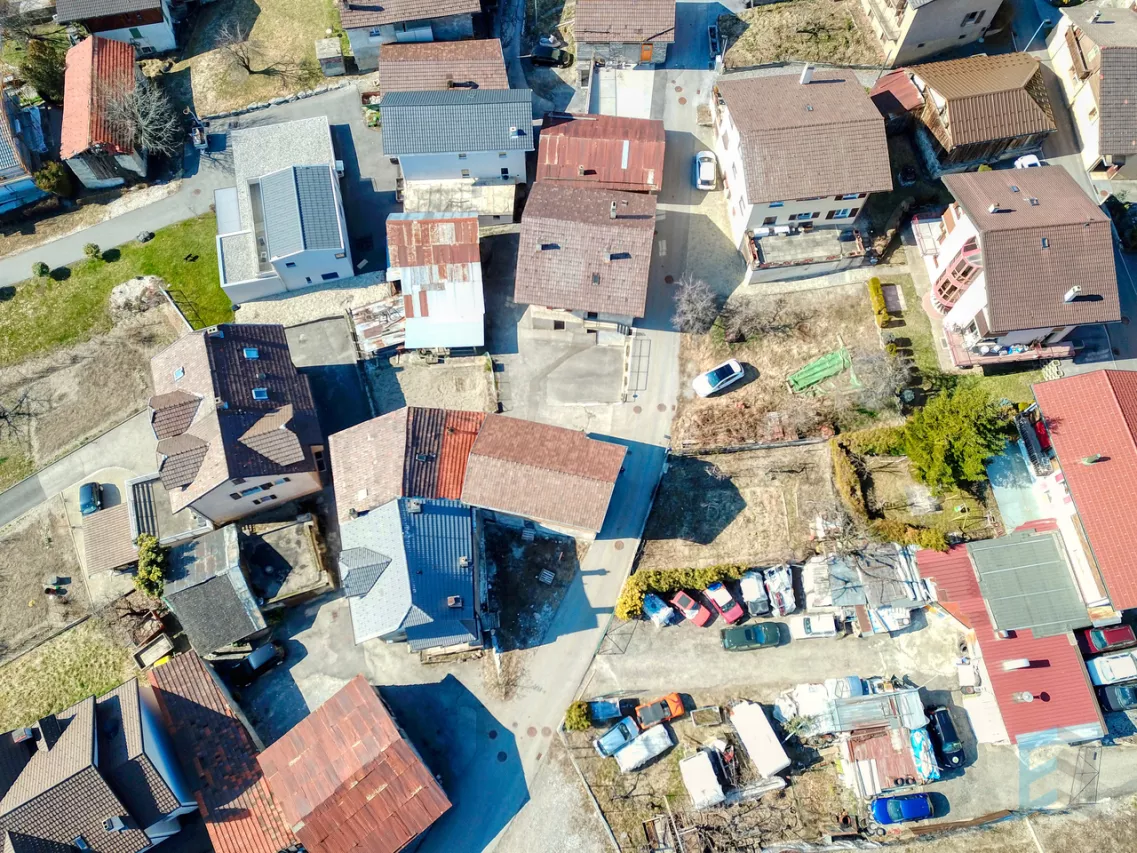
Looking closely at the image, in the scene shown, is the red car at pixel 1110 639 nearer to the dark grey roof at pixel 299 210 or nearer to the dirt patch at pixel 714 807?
the dirt patch at pixel 714 807

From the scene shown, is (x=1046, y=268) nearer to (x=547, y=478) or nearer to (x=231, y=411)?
(x=547, y=478)

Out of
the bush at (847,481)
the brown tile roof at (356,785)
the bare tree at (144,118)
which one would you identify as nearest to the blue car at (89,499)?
the brown tile roof at (356,785)

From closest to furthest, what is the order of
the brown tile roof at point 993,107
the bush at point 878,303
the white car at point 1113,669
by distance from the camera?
1. the white car at point 1113,669
2. the bush at point 878,303
3. the brown tile roof at point 993,107

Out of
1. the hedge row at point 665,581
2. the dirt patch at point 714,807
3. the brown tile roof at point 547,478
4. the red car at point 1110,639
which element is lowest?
the dirt patch at point 714,807

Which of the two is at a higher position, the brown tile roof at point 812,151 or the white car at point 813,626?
the brown tile roof at point 812,151

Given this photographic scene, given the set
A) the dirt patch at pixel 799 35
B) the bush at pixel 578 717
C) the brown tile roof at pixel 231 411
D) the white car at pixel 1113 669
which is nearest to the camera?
the white car at pixel 1113 669

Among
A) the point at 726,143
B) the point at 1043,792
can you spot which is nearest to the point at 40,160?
the point at 726,143
